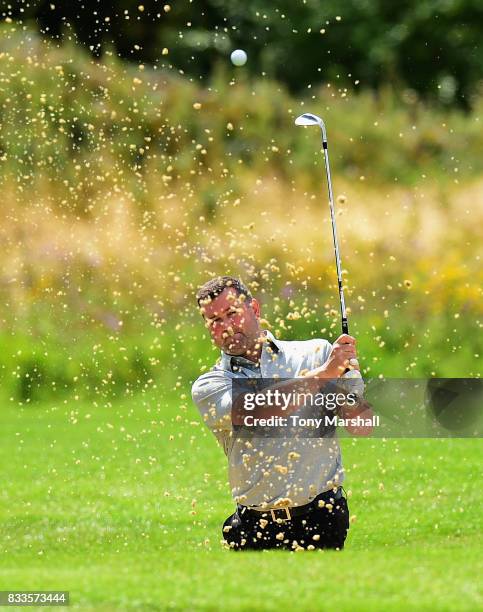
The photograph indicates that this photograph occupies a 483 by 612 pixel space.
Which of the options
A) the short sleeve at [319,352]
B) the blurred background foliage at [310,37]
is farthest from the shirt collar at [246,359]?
the blurred background foliage at [310,37]

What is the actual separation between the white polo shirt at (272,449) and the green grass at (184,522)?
0.25 m

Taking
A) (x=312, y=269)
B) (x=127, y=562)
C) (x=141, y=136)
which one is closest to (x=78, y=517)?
(x=127, y=562)

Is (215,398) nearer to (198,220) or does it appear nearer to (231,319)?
(231,319)

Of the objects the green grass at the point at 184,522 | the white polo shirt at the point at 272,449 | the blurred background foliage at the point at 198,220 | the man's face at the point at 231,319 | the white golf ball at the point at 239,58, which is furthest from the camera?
the white golf ball at the point at 239,58

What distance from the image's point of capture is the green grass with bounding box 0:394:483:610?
458cm

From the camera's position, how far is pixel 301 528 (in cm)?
549

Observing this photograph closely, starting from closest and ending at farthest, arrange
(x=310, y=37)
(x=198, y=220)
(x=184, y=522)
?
(x=184, y=522) → (x=198, y=220) → (x=310, y=37)

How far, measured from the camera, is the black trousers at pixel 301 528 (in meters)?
5.45

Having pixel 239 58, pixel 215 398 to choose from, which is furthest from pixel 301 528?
pixel 239 58

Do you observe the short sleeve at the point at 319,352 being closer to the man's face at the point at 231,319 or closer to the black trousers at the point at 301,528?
the man's face at the point at 231,319

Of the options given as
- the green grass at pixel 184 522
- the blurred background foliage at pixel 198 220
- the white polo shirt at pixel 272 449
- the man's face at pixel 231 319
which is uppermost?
the blurred background foliage at pixel 198 220

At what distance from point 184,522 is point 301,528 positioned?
2.06 m

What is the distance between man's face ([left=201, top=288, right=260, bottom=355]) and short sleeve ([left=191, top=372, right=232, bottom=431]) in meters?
0.15

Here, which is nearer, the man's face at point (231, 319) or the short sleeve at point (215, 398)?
the man's face at point (231, 319)
